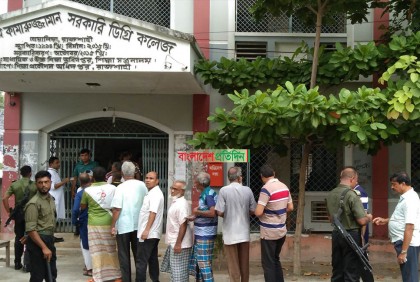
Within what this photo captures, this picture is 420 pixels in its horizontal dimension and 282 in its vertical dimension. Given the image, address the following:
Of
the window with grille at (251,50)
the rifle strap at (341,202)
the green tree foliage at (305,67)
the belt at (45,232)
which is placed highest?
the window with grille at (251,50)

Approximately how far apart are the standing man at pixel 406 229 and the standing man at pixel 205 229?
232cm

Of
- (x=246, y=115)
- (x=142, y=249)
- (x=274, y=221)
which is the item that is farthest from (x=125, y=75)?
(x=274, y=221)

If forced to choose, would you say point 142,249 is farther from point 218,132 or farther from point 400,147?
point 400,147

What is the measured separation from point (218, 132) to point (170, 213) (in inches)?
65.5

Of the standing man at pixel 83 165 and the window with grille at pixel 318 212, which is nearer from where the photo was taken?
the standing man at pixel 83 165

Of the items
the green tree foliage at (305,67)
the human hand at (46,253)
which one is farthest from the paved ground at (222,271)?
the green tree foliage at (305,67)

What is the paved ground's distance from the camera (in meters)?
8.19

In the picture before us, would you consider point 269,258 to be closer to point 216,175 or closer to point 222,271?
point 222,271

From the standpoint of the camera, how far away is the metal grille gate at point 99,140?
10648mm

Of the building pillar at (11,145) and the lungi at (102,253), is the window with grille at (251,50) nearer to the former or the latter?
the building pillar at (11,145)

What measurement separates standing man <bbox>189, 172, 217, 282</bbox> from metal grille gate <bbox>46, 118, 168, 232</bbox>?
361cm

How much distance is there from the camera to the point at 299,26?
1045 centimetres

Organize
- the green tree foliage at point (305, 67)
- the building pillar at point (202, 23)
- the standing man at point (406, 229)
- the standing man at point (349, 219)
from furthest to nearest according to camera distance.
A: the building pillar at point (202, 23)
the green tree foliage at point (305, 67)
the standing man at point (349, 219)
the standing man at point (406, 229)

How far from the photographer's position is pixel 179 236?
274 inches
